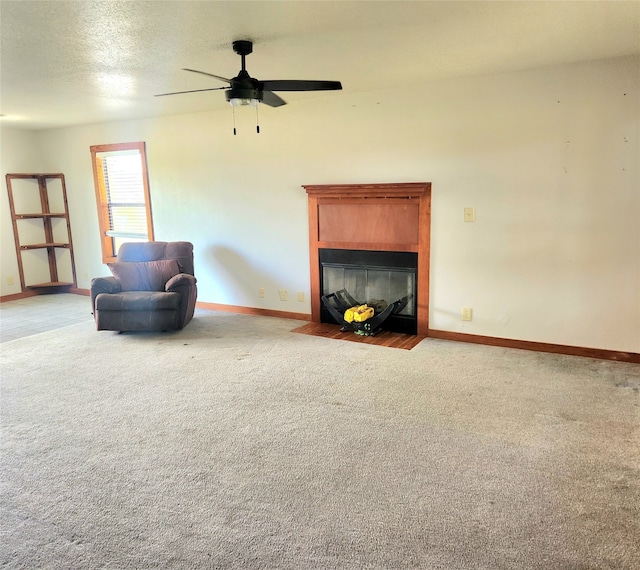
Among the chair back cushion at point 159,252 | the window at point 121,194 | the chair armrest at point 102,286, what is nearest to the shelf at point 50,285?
the window at point 121,194

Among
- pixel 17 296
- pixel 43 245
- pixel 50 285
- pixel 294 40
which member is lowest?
pixel 17 296

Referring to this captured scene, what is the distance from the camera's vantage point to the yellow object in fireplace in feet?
14.8

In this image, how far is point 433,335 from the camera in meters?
4.47

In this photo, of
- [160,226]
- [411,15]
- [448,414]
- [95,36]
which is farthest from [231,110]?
[448,414]

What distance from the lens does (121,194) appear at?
6.37 m

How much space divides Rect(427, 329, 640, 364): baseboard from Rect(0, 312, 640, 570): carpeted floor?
129 mm

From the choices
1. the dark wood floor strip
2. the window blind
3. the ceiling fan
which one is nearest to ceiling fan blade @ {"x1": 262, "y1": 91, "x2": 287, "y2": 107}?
the ceiling fan

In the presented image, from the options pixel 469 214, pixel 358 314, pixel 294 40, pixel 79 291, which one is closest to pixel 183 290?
pixel 358 314

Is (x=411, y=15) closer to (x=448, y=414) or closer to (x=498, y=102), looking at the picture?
(x=498, y=102)

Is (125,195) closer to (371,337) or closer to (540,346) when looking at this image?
(371,337)

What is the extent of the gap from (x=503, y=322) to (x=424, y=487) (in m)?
2.32

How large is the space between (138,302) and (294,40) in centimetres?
283

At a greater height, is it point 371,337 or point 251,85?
point 251,85

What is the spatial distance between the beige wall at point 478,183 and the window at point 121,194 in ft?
2.16
